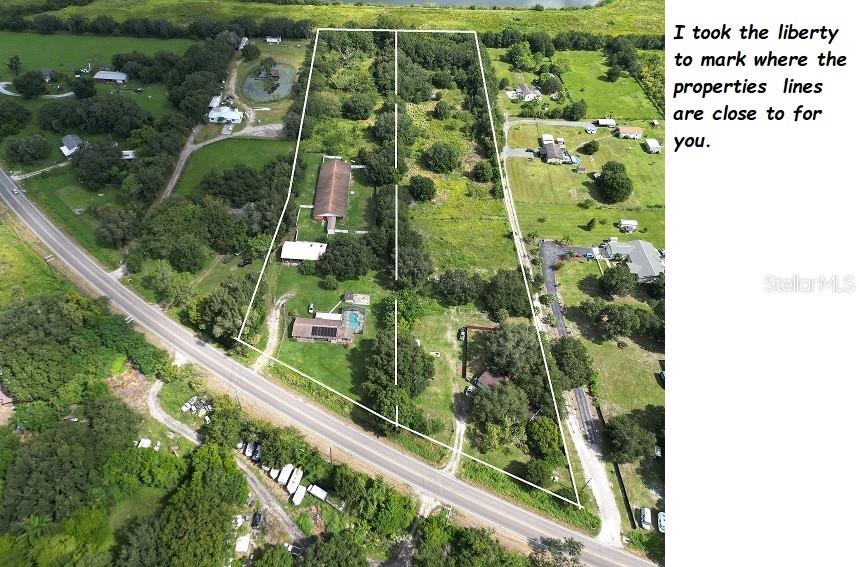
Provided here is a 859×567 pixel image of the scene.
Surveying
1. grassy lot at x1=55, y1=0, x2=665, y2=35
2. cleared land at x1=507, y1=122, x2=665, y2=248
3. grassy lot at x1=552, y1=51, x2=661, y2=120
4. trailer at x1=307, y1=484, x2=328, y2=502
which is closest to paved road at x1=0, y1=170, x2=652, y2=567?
trailer at x1=307, y1=484, x2=328, y2=502

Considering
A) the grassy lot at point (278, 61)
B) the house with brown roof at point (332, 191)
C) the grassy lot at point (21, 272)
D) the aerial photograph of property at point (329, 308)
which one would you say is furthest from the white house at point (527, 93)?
the grassy lot at point (21, 272)

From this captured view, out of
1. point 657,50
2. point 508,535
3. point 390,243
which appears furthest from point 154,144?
point 657,50

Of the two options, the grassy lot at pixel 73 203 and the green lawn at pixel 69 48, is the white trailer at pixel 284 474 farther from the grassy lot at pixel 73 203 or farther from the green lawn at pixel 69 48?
the green lawn at pixel 69 48

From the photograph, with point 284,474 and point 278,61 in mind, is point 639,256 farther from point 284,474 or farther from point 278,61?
point 278,61

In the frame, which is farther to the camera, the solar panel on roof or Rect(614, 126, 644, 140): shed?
Rect(614, 126, 644, 140): shed

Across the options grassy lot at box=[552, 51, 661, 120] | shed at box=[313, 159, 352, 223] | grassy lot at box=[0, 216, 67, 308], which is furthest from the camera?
grassy lot at box=[552, 51, 661, 120]

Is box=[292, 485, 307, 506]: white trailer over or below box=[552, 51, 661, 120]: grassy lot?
below

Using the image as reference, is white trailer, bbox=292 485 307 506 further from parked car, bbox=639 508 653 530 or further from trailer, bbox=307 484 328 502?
parked car, bbox=639 508 653 530
